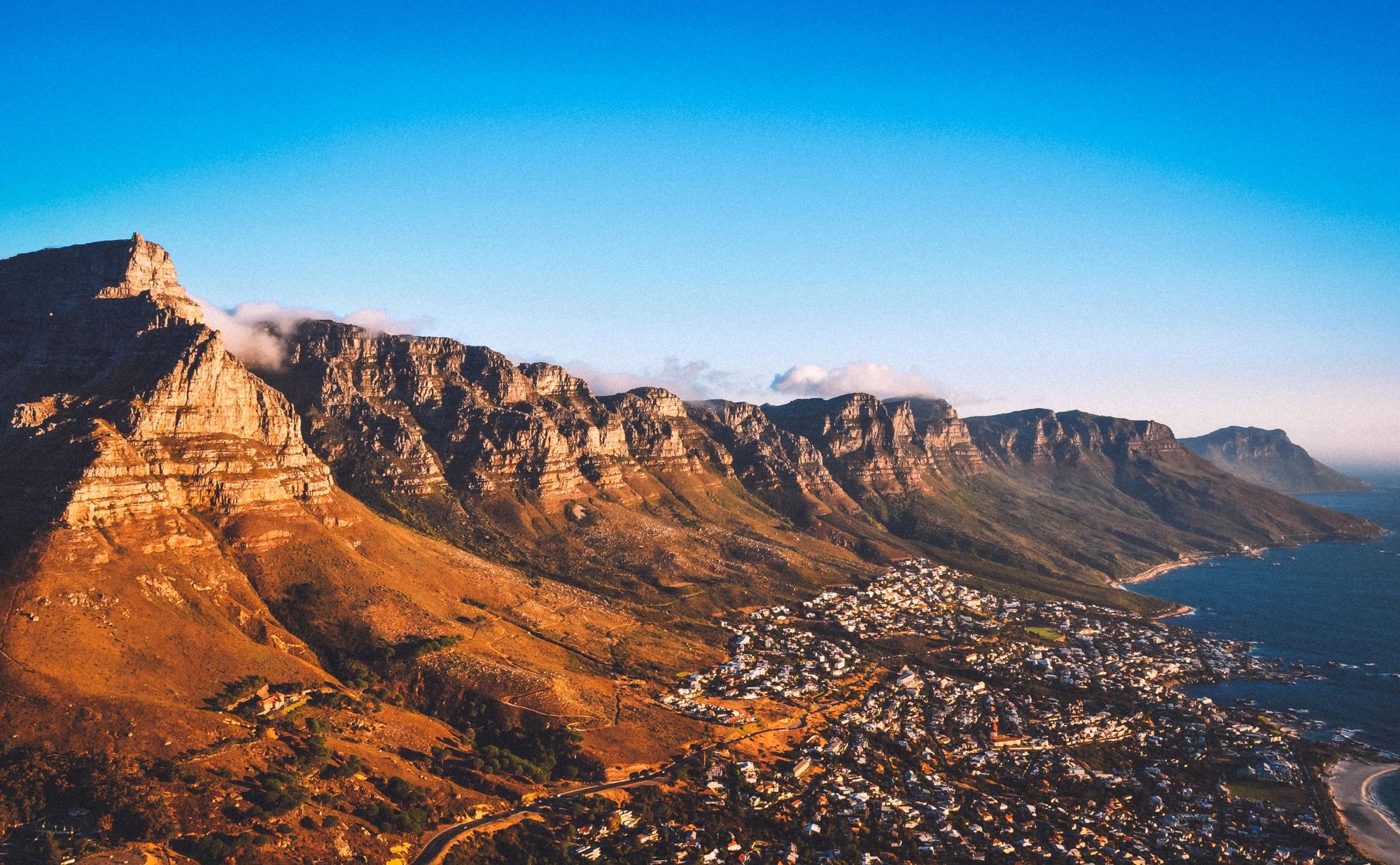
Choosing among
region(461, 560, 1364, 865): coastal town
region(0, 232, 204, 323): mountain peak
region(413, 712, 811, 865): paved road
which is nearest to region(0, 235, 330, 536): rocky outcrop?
region(0, 232, 204, 323): mountain peak

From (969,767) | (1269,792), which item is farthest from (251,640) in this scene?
(1269,792)

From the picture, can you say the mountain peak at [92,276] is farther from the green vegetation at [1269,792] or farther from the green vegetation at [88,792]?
the green vegetation at [1269,792]

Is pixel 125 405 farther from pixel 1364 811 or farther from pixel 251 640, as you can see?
pixel 1364 811

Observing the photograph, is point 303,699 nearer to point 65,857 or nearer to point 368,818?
point 368,818

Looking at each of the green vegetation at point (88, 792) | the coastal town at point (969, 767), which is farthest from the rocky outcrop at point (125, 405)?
the coastal town at point (969, 767)

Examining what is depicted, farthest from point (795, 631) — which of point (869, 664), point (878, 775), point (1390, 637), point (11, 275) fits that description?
point (11, 275)
